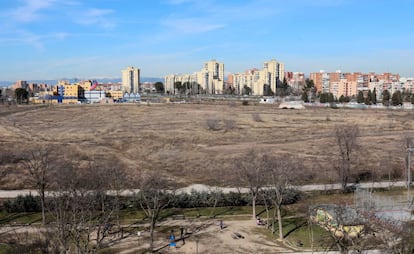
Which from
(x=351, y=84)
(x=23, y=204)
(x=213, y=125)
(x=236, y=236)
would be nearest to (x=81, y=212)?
(x=236, y=236)

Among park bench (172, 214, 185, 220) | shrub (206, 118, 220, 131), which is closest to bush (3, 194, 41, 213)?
park bench (172, 214, 185, 220)

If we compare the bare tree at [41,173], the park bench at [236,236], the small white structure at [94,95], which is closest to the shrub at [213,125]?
the bare tree at [41,173]

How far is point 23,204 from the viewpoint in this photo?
29453 millimetres

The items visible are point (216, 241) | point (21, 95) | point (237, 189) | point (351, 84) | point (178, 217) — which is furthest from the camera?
point (351, 84)

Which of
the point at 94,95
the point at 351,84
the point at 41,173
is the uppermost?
the point at 351,84

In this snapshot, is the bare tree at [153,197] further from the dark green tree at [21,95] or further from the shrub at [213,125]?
the dark green tree at [21,95]

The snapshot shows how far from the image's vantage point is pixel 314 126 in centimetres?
6825

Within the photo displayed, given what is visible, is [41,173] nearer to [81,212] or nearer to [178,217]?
[178,217]

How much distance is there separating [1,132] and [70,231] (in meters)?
45.9

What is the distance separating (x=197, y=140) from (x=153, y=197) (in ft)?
96.1

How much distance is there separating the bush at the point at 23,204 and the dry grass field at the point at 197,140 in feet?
18.3

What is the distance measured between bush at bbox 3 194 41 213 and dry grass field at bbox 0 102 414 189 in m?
5.57

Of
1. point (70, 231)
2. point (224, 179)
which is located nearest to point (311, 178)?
point (224, 179)

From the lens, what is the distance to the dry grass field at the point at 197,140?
133 feet
